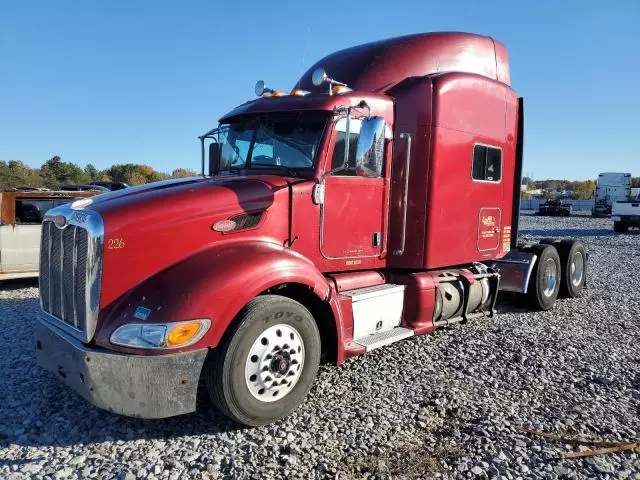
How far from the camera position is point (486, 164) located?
662 cm

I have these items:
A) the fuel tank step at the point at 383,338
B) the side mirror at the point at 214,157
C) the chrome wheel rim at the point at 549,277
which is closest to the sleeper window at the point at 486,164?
the chrome wheel rim at the point at 549,277

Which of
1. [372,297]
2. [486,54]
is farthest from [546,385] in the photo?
[486,54]

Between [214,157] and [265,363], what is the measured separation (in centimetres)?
278

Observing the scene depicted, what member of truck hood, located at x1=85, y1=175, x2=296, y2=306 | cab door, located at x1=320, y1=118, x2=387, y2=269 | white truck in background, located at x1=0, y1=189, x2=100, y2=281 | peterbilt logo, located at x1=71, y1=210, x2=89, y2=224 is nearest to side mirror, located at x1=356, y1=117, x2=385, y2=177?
cab door, located at x1=320, y1=118, x2=387, y2=269

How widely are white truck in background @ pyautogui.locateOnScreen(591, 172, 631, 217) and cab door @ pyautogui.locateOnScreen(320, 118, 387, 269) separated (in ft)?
130

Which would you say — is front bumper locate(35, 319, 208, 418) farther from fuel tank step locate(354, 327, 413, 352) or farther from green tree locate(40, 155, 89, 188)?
green tree locate(40, 155, 89, 188)

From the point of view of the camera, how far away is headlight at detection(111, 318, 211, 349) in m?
3.37

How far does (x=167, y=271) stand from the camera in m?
3.73

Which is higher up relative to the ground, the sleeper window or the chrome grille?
the sleeper window

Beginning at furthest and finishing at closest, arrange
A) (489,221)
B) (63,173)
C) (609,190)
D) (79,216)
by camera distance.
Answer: (63,173), (609,190), (489,221), (79,216)

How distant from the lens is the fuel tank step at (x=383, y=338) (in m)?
4.79

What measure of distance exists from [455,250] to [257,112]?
9.81ft

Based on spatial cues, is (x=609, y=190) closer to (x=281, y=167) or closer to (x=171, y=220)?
(x=281, y=167)

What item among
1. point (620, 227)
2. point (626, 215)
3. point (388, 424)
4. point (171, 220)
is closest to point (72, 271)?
point (171, 220)
